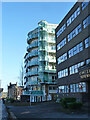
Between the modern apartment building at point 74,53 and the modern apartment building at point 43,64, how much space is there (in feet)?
36.5

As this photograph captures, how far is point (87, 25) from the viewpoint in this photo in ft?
99.0

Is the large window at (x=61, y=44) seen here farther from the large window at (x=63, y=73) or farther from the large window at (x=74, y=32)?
the large window at (x=63, y=73)

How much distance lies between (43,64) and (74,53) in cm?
2200

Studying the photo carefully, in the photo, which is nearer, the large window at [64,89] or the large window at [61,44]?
the large window at [64,89]

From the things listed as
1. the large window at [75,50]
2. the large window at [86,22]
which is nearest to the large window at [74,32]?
the large window at [86,22]

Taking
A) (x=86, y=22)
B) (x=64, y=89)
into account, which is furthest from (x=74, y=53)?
(x=64, y=89)

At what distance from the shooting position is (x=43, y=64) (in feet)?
185

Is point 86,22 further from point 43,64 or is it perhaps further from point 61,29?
point 43,64

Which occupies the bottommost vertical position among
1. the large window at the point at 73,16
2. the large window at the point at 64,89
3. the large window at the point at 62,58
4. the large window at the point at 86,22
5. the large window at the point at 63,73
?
the large window at the point at 64,89

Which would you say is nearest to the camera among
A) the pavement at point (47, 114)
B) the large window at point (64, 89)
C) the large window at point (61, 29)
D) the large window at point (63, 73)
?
the pavement at point (47, 114)

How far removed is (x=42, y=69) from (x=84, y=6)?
27.5m

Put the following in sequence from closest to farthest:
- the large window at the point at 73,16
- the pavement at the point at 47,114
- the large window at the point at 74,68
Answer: the pavement at the point at 47,114
the large window at the point at 74,68
the large window at the point at 73,16

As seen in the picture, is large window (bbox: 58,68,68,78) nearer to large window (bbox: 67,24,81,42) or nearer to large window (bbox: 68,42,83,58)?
large window (bbox: 68,42,83,58)

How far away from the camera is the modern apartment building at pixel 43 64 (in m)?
55.6
